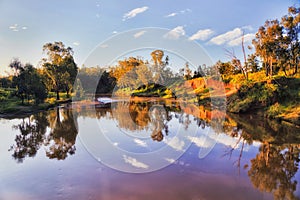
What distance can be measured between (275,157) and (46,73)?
25.0 meters

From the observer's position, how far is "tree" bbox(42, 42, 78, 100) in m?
25.0

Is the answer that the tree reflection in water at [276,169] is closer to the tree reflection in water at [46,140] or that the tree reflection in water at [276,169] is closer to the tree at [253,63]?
the tree reflection in water at [46,140]

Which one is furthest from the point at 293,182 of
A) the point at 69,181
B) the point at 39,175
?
the point at 39,175

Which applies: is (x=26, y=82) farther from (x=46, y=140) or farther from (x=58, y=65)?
(x=46, y=140)

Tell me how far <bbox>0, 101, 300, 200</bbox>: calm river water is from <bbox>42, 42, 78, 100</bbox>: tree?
16079 mm

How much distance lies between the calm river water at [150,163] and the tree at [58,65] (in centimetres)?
1608

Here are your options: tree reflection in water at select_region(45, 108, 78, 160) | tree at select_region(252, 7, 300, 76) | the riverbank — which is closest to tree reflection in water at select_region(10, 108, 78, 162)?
tree reflection in water at select_region(45, 108, 78, 160)

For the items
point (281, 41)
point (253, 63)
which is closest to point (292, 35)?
point (281, 41)

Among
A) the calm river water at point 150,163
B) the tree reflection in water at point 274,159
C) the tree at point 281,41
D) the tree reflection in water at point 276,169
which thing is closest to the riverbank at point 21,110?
the calm river water at point 150,163

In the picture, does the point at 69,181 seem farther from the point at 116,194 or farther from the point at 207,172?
the point at 207,172

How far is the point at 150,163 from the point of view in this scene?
626cm

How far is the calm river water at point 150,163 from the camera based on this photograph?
461 centimetres

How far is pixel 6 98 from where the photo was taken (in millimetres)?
21859

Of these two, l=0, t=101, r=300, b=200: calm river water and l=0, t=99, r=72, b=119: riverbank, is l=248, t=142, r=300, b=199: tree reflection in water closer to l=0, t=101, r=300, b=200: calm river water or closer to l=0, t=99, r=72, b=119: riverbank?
l=0, t=101, r=300, b=200: calm river water
